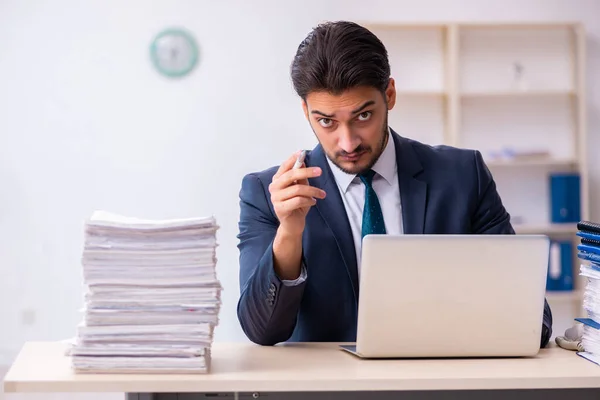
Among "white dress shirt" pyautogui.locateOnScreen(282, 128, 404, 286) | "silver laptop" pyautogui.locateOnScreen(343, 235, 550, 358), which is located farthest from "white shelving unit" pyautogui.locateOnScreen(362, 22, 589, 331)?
"silver laptop" pyautogui.locateOnScreen(343, 235, 550, 358)

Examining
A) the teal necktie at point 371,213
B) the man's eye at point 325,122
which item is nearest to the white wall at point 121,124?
the teal necktie at point 371,213

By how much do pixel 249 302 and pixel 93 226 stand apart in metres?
0.43

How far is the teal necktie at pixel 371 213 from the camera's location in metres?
2.01

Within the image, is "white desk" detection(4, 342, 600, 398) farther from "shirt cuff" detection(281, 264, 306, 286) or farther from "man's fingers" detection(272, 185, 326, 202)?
"man's fingers" detection(272, 185, 326, 202)

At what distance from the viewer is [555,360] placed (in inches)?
63.7

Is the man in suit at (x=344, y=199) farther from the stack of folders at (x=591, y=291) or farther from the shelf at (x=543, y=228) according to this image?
the shelf at (x=543, y=228)

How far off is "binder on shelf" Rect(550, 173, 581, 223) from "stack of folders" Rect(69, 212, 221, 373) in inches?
146

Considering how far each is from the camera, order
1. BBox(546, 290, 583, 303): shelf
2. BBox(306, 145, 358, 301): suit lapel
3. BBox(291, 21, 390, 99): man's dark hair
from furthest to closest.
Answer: BBox(546, 290, 583, 303): shelf < BBox(306, 145, 358, 301): suit lapel < BBox(291, 21, 390, 99): man's dark hair

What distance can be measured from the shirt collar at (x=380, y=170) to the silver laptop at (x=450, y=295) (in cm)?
57

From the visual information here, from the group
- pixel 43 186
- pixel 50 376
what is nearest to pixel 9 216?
pixel 43 186

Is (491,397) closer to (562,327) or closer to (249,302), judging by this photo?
(249,302)

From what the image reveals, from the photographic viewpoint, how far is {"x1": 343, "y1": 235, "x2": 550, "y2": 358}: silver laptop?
5.05 feet

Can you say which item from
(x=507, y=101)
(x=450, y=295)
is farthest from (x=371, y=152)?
(x=507, y=101)

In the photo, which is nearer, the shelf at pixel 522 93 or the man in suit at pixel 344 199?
the man in suit at pixel 344 199
